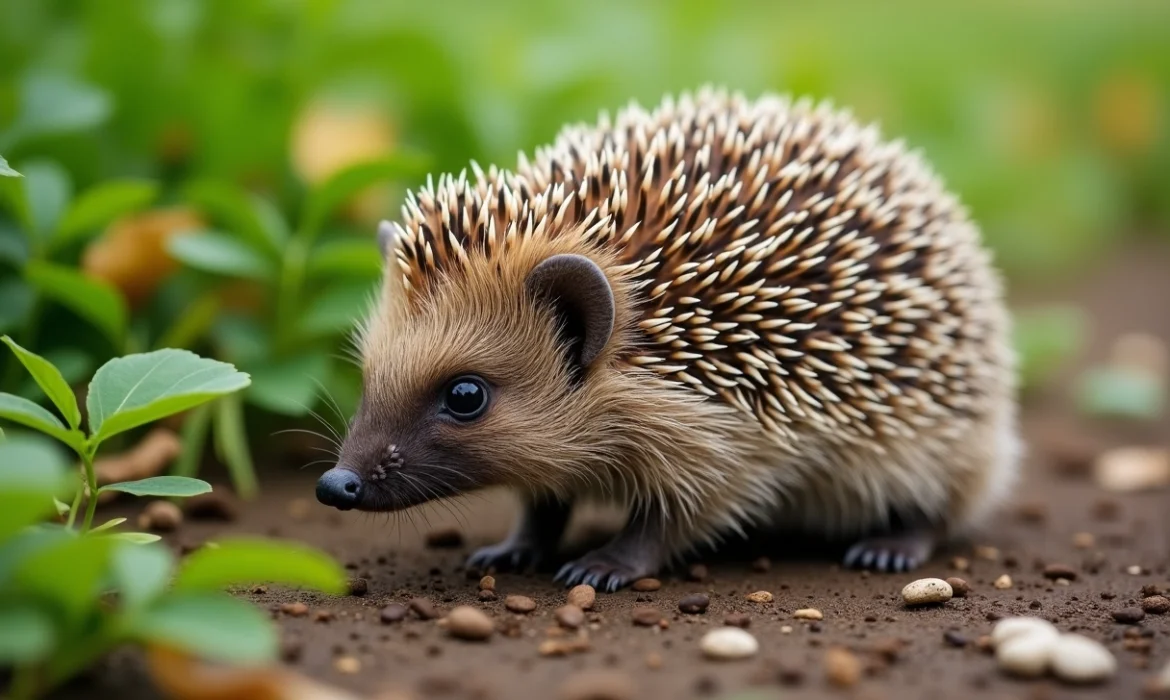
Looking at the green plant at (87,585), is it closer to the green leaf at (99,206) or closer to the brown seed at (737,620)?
the brown seed at (737,620)

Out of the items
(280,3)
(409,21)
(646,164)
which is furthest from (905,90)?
(646,164)

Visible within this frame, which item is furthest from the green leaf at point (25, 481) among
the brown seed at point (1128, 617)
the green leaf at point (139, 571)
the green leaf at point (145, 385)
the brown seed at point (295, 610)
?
the brown seed at point (1128, 617)

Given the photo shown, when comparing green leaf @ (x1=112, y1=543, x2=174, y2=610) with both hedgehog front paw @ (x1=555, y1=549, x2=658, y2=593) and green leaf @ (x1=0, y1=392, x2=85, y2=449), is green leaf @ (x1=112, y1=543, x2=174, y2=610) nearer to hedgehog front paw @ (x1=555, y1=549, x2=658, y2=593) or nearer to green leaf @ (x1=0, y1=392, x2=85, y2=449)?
green leaf @ (x1=0, y1=392, x2=85, y2=449)

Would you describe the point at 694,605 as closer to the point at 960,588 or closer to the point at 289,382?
the point at 960,588

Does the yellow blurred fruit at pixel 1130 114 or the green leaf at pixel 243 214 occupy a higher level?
the yellow blurred fruit at pixel 1130 114

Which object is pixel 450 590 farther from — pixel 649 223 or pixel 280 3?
pixel 280 3
